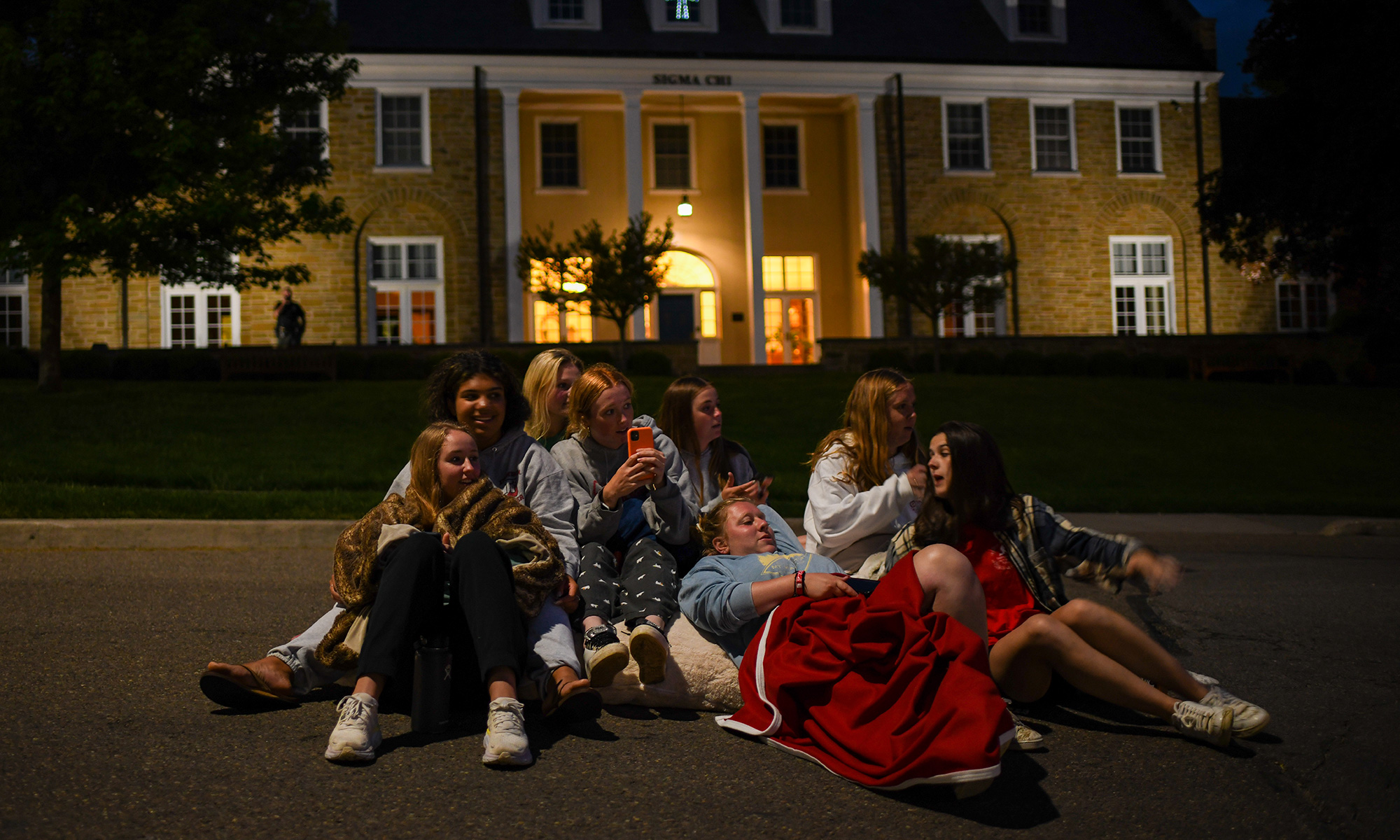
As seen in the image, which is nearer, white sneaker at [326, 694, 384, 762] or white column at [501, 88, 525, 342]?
white sneaker at [326, 694, 384, 762]

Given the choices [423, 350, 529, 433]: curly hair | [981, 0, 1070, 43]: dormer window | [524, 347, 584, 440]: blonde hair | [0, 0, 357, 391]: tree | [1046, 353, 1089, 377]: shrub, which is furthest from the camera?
[981, 0, 1070, 43]: dormer window

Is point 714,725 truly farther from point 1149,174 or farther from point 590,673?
point 1149,174

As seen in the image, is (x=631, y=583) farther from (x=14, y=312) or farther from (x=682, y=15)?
(x=14, y=312)

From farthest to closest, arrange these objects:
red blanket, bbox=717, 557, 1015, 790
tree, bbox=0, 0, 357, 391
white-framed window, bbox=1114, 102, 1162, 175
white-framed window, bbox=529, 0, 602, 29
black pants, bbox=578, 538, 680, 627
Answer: white-framed window, bbox=1114, 102, 1162, 175, white-framed window, bbox=529, 0, 602, 29, tree, bbox=0, 0, 357, 391, black pants, bbox=578, 538, 680, 627, red blanket, bbox=717, 557, 1015, 790

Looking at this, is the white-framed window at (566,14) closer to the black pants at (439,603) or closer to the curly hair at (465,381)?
the curly hair at (465,381)

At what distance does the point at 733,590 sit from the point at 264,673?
1.87 metres

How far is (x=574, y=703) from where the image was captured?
3898mm

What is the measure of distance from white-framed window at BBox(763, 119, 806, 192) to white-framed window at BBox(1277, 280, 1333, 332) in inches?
584

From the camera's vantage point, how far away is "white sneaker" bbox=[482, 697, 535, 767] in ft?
11.4

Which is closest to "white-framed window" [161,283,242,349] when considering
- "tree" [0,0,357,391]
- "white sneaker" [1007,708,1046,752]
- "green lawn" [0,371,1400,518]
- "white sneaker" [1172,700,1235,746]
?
"green lawn" [0,371,1400,518]

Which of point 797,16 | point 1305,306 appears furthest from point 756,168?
point 1305,306

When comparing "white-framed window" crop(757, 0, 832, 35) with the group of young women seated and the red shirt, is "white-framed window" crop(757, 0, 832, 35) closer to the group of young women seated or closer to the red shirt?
the group of young women seated

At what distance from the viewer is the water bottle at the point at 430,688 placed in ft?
12.7

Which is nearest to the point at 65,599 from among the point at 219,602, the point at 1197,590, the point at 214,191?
the point at 219,602
